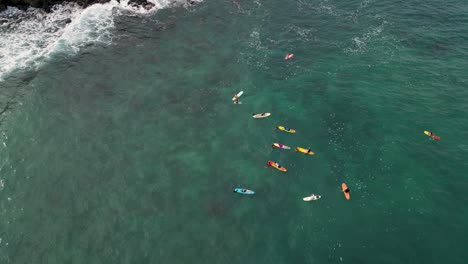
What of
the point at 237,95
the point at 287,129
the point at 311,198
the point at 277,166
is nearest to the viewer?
the point at 311,198

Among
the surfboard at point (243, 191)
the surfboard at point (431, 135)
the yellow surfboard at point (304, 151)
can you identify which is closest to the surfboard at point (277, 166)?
the yellow surfboard at point (304, 151)

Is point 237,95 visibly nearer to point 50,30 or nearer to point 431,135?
point 431,135

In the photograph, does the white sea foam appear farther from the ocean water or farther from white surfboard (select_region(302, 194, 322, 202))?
white surfboard (select_region(302, 194, 322, 202))

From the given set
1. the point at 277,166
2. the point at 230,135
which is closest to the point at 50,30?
the point at 230,135

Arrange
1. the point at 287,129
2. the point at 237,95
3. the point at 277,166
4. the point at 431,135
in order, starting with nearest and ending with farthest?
the point at 277,166 → the point at 431,135 → the point at 287,129 → the point at 237,95

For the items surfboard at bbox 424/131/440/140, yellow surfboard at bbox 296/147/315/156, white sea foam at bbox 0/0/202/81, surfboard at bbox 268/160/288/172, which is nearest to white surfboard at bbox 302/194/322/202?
surfboard at bbox 268/160/288/172

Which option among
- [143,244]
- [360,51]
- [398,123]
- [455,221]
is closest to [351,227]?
[455,221]

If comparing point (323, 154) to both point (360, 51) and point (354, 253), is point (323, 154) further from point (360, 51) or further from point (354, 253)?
point (360, 51)

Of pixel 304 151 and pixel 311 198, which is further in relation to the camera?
pixel 304 151
